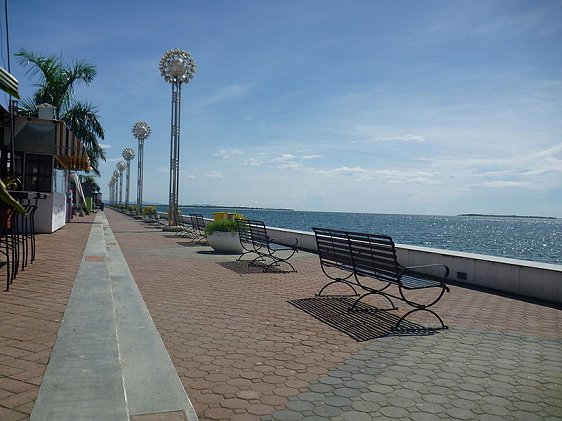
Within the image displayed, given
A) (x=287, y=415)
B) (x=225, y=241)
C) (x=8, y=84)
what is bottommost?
(x=287, y=415)

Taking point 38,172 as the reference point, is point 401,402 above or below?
below

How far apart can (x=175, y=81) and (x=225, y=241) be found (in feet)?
46.2

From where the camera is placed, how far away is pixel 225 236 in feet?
42.7

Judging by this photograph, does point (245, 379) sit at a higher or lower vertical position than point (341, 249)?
lower

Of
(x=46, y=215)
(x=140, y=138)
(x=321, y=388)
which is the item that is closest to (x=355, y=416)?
(x=321, y=388)

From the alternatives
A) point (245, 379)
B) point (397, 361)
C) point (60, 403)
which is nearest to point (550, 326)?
point (397, 361)

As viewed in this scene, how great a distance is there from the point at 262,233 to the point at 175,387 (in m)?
7.46

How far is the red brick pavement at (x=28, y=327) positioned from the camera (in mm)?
3104

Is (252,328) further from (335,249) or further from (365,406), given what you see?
(335,249)

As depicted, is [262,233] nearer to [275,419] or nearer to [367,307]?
[367,307]

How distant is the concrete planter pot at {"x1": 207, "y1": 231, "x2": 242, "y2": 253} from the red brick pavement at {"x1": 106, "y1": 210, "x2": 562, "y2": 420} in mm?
3296

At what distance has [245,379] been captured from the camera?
3.71m

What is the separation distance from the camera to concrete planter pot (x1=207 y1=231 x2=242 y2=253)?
13008 mm

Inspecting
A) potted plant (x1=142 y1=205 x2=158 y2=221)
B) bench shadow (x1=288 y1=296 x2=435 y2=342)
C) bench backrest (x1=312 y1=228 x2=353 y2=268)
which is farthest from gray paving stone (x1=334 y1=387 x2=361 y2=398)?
potted plant (x1=142 y1=205 x2=158 y2=221)
